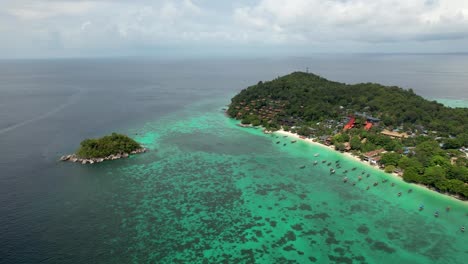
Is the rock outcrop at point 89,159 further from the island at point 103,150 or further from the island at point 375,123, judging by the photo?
the island at point 375,123

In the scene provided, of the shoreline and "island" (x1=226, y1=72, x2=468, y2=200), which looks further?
"island" (x1=226, y1=72, x2=468, y2=200)

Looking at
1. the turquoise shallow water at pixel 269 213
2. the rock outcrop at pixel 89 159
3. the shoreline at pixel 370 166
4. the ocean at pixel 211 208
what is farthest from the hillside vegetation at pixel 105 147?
the shoreline at pixel 370 166

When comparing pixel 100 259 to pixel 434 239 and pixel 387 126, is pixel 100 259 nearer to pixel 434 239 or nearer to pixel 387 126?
pixel 434 239

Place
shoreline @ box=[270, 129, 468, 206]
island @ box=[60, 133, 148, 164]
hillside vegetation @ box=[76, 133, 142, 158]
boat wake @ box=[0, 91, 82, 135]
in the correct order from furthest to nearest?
boat wake @ box=[0, 91, 82, 135] < hillside vegetation @ box=[76, 133, 142, 158] < island @ box=[60, 133, 148, 164] < shoreline @ box=[270, 129, 468, 206]

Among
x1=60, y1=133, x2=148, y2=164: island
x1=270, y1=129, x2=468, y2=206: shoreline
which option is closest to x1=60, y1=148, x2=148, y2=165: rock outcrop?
x1=60, y1=133, x2=148, y2=164: island

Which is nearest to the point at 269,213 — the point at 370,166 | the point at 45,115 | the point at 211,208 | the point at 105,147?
the point at 211,208

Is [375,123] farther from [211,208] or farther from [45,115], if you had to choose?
[45,115]

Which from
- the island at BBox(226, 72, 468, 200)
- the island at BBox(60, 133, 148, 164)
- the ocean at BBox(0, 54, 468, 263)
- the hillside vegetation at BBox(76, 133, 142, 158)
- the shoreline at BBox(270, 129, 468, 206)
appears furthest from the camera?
the hillside vegetation at BBox(76, 133, 142, 158)

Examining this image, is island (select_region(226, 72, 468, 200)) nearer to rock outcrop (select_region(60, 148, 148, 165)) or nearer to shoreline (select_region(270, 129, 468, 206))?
shoreline (select_region(270, 129, 468, 206))
